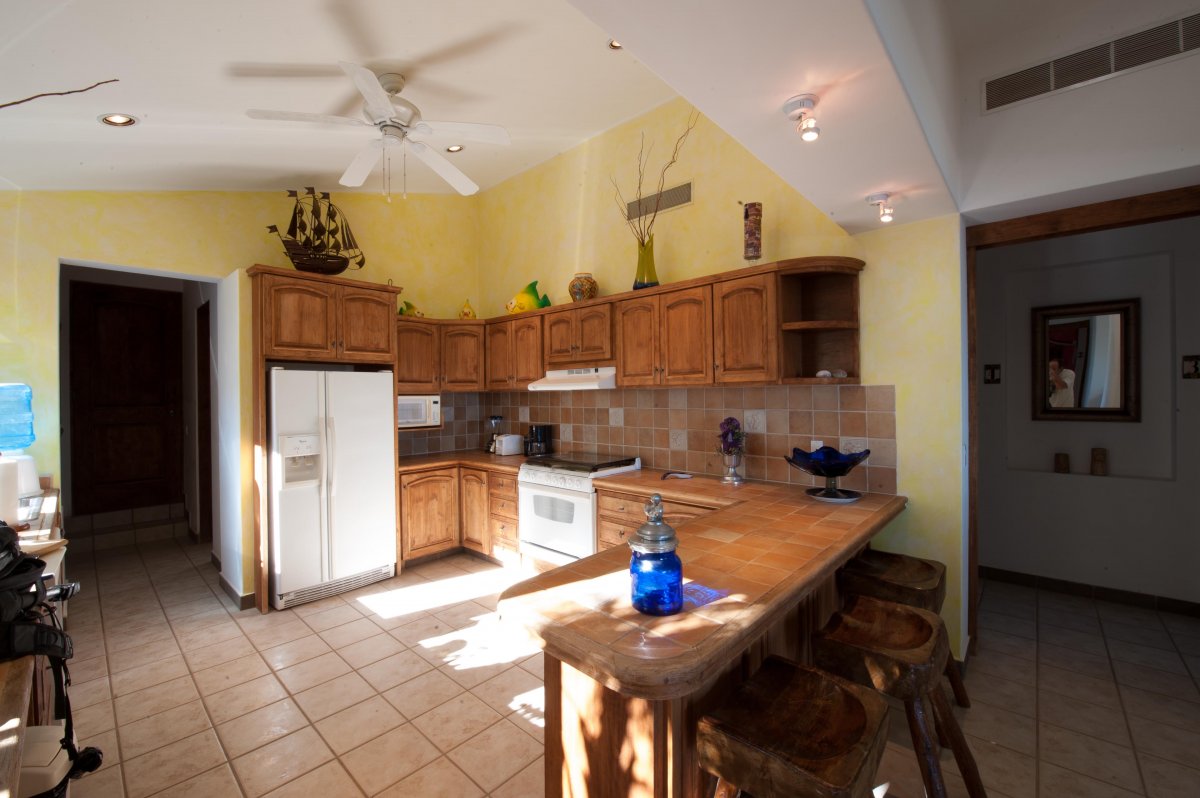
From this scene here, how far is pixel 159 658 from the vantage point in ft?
9.34

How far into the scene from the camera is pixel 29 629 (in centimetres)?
119

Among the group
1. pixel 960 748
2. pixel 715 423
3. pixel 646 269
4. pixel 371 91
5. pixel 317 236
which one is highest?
pixel 371 91

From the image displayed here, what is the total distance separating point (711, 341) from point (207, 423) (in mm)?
4795

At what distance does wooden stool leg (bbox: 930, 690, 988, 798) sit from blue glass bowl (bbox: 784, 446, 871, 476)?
42.1 inches

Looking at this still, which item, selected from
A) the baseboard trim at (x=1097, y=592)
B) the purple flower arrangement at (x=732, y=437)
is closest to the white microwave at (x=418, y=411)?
the purple flower arrangement at (x=732, y=437)

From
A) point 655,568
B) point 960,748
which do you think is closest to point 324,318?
point 655,568

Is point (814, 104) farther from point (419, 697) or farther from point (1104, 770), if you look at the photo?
point (419, 697)

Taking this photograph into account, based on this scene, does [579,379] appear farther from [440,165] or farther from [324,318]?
[324,318]

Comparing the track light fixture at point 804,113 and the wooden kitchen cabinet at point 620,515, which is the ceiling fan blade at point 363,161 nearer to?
the track light fixture at point 804,113

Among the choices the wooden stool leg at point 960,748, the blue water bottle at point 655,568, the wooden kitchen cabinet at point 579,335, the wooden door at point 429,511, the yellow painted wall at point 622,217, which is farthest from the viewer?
the wooden door at point 429,511

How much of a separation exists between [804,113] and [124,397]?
6573 mm

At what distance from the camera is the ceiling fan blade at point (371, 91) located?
2.06m

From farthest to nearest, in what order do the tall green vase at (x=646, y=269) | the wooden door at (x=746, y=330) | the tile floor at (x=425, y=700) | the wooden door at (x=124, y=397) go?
the wooden door at (x=124, y=397), the tall green vase at (x=646, y=269), the wooden door at (x=746, y=330), the tile floor at (x=425, y=700)

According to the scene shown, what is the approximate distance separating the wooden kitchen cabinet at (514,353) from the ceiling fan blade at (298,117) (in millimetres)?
1988
